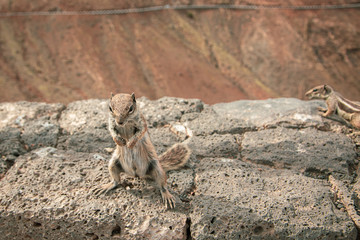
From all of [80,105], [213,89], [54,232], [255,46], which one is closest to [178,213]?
[54,232]

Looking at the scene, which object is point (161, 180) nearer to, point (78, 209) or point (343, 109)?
point (78, 209)

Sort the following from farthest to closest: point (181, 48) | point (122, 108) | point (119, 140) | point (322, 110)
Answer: point (181, 48)
point (322, 110)
point (119, 140)
point (122, 108)

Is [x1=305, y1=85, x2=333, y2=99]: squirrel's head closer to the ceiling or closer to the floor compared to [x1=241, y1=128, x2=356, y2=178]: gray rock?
closer to the ceiling

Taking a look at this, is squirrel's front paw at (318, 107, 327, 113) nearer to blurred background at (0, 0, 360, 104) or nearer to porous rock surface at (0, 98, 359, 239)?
porous rock surface at (0, 98, 359, 239)

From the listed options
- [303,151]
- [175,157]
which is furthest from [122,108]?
[303,151]

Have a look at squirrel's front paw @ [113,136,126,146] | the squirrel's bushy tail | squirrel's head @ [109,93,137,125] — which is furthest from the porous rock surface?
squirrel's head @ [109,93,137,125]
